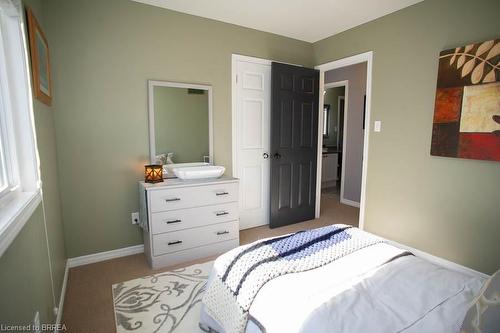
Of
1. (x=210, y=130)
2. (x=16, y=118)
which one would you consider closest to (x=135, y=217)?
(x=210, y=130)

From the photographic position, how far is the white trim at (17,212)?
0.92 m

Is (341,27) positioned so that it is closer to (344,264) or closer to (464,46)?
(464,46)

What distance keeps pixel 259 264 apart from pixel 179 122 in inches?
78.4

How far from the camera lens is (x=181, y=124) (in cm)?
289

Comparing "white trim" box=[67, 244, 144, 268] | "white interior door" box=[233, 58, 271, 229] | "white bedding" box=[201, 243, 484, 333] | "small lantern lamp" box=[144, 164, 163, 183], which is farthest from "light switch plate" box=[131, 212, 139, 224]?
"white bedding" box=[201, 243, 484, 333]

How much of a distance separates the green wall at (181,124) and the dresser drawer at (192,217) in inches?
Answer: 24.8

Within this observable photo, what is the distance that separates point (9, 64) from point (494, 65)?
3.25m

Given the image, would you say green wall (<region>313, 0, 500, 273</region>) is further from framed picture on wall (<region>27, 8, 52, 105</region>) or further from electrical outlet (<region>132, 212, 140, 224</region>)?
framed picture on wall (<region>27, 8, 52, 105</region>)

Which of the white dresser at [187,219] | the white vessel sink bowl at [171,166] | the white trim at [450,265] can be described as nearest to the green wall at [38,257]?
the white dresser at [187,219]

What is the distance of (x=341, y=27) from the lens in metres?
3.18

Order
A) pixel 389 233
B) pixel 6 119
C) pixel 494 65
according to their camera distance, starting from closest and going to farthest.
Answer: pixel 6 119 < pixel 494 65 < pixel 389 233

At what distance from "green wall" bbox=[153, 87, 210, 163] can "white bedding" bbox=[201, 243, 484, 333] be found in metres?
2.02

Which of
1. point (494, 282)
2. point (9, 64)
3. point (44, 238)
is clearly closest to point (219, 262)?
point (44, 238)

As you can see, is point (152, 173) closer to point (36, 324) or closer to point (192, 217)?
point (192, 217)
